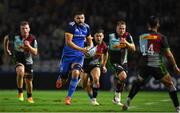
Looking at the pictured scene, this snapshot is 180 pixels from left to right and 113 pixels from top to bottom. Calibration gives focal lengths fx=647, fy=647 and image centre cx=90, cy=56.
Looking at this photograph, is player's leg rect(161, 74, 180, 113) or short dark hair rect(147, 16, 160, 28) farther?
player's leg rect(161, 74, 180, 113)

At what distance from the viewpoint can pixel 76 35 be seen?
17672mm

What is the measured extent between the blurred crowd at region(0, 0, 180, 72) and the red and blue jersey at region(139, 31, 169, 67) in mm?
17944

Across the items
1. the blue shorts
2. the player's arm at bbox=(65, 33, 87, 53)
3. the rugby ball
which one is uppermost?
the player's arm at bbox=(65, 33, 87, 53)

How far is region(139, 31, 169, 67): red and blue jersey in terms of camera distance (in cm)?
1471

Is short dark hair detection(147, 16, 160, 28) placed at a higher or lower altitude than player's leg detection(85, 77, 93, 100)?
higher

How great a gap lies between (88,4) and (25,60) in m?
17.8

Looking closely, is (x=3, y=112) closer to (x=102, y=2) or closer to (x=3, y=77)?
(x=3, y=77)

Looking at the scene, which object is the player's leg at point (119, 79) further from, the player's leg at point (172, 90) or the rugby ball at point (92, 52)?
the player's leg at point (172, 90)

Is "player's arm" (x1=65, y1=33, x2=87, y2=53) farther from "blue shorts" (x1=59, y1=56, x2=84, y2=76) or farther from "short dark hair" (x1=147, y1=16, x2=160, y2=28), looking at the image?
"short dark hair" (x1=147, y1=16, x2=160, y2=28)

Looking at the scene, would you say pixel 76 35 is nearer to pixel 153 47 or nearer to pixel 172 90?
pixel 153 47

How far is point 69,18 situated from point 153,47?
21.6 metres

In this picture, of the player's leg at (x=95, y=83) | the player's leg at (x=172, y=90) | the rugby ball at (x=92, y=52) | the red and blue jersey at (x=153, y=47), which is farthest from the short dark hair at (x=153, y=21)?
the player's leg at (x=95, y=83)

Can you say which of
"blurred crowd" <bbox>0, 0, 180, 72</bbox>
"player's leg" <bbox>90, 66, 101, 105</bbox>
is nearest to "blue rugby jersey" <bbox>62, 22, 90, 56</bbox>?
"player's leg" <bbox>90, 66, 101, 105</bbox>

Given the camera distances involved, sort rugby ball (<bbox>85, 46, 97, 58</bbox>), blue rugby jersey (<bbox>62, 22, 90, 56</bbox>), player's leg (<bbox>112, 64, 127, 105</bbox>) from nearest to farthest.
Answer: blue rugby jersey (<bbox>62, 22, 90, 56</bbox>), rugby ball (<bbox>85, 46, 97, 58</bbox>), player's leg (<bbox>112, 64, 127, 105</bbox>)
